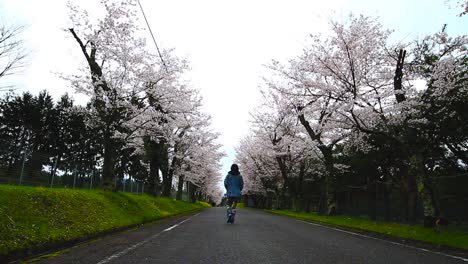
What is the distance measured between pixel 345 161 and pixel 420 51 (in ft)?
59.0

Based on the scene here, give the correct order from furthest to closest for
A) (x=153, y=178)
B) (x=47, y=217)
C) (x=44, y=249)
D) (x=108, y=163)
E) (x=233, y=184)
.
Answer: (x=153, y=178) < (x=108, y=163) < (x=233, y=184) < (x=47, y=217) < (x=44, y=249)

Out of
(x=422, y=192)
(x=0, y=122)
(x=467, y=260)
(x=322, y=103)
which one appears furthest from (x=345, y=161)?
(x=0, y=122)

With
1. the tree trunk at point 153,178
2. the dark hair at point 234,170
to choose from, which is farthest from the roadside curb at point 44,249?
the tree trunk at point 153,178

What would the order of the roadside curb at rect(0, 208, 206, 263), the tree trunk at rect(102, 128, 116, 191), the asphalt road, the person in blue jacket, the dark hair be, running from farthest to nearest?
the tree trunk at rect(102, 128, 116, 191), the dark hair, the person in blue jacket, the asphalt road, the roadside curb at rect(0, 208, 206, 263)

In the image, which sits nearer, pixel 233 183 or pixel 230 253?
pixel 230 253

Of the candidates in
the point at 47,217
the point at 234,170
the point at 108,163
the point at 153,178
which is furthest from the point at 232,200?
the point at 153,178

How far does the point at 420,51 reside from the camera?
1514cm

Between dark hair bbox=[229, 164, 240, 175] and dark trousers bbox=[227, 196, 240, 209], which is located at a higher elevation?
dark hair bbox=[229, 164, 240, 175]

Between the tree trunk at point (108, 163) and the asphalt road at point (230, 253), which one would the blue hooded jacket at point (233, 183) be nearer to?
the asphalt road at point (230, 253)

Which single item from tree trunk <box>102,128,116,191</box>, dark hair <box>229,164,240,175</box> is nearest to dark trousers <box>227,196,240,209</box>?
dark hair <box>229,164,240,175</box>

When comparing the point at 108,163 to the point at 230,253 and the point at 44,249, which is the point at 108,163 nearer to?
the point at 44,249

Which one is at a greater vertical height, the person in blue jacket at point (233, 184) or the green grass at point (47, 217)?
the person in blue jacket at point (233, 184)

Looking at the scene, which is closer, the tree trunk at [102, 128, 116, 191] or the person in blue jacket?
the person in blue jacket

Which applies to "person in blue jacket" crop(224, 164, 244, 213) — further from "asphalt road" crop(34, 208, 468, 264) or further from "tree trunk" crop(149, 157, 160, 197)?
"tree trunk" crop(149, 157, 160, 197)
